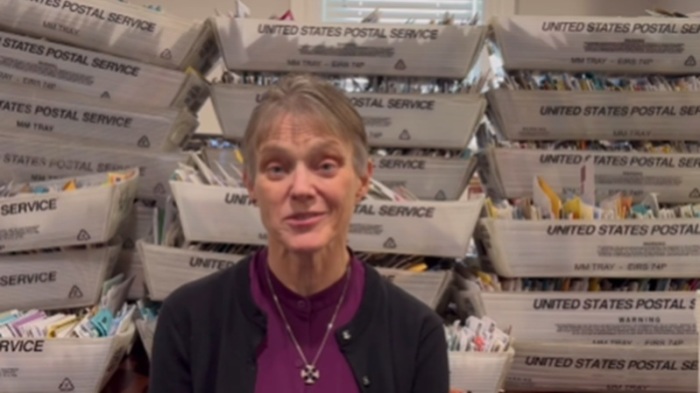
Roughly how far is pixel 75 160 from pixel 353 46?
0.57 metres

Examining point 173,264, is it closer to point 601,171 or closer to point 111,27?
point 111,27

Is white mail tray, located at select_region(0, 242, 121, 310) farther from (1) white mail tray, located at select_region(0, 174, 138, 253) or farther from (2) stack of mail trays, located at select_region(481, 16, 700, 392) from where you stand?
(2) stack of mail trays, located at select_region(481, 16, 700, 392)

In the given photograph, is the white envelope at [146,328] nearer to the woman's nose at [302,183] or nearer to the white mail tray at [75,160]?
the white mail tray at [75,160]

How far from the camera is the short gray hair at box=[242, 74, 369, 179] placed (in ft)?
3.19

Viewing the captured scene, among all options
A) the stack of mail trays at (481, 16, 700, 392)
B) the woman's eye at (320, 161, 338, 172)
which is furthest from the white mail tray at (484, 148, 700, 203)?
the woman's eye at (320, 161, 338, 172)

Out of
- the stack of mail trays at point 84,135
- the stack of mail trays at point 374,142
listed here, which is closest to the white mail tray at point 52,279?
the stack of mail trays at point 84,135

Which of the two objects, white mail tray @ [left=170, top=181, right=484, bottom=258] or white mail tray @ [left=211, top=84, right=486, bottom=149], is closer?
white mail tray @ [left=170, top=181, right=484, bottom=258]

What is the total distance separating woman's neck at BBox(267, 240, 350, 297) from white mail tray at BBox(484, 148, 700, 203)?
608mm

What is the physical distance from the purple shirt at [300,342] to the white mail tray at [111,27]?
0.67 m

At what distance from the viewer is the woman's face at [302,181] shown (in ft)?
3.14

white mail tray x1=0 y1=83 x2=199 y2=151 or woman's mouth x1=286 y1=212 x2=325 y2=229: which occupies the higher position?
woman's mouth x1=286 y1=212 x2=325 y2=229

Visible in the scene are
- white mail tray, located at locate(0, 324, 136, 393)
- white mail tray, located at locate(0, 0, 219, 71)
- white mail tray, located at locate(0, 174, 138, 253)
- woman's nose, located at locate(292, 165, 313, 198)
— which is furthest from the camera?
white mail tray, located at locate(0, 0, 219, 71)

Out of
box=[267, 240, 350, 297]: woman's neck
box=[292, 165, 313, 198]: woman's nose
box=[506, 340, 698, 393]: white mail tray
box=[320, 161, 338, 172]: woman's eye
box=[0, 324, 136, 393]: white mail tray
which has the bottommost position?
box=[506, 340, 698, 393]: white mail tray

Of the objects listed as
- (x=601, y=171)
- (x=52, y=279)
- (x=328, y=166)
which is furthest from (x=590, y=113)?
(x=52, y=279)
